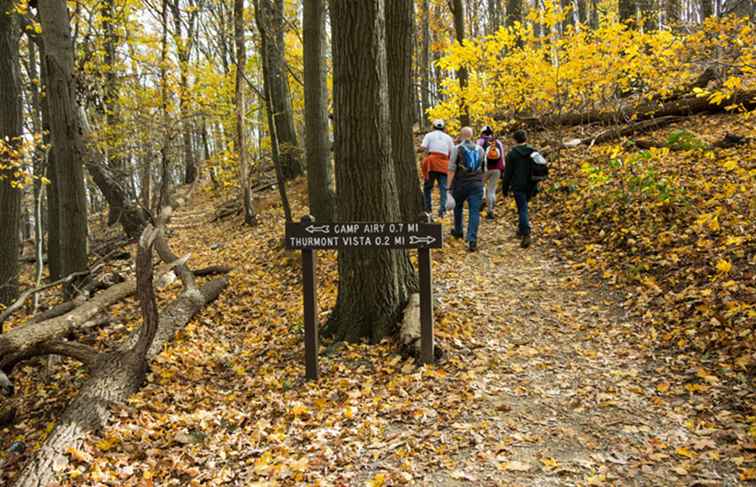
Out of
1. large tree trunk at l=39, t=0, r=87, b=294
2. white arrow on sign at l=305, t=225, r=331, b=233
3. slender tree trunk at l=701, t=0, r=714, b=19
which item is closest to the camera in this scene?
white arrow on sign at l=305, t=225, r=331, b=233

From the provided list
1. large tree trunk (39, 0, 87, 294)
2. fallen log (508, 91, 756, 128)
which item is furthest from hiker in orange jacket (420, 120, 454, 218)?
large tree trunk (39, 0, 87, 294)

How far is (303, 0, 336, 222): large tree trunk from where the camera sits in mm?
8172

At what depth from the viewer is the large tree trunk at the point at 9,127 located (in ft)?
28.3

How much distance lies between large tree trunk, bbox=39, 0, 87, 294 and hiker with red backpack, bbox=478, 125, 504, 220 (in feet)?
23.3

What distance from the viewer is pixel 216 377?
5422 mm

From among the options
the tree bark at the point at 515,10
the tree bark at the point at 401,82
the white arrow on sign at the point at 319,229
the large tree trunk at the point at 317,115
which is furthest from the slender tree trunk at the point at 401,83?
the tree bark at the point at 515,10

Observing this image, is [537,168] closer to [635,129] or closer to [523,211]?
[523,211]

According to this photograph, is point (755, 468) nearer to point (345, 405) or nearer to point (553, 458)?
point (553, 458)

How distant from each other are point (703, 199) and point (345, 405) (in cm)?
599

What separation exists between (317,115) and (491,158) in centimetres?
353

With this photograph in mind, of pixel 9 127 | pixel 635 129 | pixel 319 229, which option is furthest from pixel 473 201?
pixel 9 127

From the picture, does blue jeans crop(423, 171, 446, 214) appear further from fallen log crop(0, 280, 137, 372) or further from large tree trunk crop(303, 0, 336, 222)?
fallen log crop(0, 280, 137, 372)

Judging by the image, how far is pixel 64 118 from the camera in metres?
7.40

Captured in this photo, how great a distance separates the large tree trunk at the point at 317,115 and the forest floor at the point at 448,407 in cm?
239
